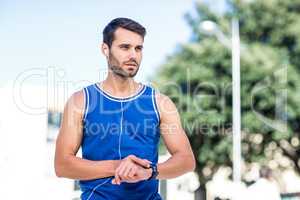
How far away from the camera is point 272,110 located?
11.0 metres

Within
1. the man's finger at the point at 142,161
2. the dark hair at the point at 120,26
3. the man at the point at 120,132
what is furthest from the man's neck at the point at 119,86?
the man's finger at the point at 142,161

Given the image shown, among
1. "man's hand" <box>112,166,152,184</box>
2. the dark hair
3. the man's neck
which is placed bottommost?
"man's hand" <box>112,166,152,184</box>

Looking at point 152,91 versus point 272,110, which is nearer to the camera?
point 152,91

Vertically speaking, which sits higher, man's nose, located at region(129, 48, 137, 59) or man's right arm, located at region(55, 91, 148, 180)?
man's nose, located at region(129, 48, 137, 59)

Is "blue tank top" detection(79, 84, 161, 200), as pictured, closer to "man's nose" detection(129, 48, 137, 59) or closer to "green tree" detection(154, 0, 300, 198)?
"man's nose" detection(129, 48, 137, 59)

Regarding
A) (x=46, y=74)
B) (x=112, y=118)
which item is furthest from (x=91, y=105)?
(x=46, y=74)

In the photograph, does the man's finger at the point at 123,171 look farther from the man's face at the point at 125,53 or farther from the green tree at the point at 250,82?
the green tree at the point at 250,82

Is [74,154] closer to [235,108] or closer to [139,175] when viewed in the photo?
[139,175]

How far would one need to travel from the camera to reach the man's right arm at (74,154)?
4.27 ft

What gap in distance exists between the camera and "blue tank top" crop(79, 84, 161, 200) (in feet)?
4.46

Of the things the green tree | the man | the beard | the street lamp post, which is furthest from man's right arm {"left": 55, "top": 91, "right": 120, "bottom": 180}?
the green tree

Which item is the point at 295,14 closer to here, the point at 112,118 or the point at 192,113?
the point at 192,113

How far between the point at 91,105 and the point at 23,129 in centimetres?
1034

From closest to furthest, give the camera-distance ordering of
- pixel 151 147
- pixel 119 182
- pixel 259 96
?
1. pixel 119 182
2. pixel 151 147
3. pixel 259 96
